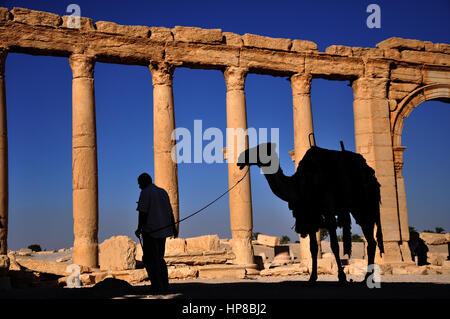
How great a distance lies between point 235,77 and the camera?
21.1m

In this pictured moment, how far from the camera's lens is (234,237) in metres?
20.3

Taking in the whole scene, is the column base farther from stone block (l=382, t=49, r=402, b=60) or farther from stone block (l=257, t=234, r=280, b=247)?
stone block (l=257, t=234, r=280, b=247)

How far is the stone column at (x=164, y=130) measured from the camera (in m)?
19.5

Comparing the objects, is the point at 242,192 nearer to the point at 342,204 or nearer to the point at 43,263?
the point at 43,263

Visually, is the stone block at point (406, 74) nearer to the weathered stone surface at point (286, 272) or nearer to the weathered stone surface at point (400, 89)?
the weathered stone surface at point (400, 89)

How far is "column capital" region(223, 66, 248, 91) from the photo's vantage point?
2106cm

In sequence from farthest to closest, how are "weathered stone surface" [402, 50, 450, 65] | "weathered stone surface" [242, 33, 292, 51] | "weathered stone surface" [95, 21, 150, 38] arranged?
"weathered stone surface" [402, 50, 450, 65] → "weathered stone surface" [242, 33, 292, 51] → "weathered stone surface" [95, 21, 150, 38]

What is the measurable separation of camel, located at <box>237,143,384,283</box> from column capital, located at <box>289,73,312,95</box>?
1150cm

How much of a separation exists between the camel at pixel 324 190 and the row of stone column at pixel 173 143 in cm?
940

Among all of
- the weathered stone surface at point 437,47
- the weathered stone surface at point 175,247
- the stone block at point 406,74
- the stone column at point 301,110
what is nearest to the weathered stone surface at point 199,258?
the weathered stone surface at point 175,247

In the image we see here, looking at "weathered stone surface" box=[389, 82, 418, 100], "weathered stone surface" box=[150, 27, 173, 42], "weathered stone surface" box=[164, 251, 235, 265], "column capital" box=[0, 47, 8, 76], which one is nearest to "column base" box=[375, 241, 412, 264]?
"weathered stone surface" box=[389, 82, 418, 100]

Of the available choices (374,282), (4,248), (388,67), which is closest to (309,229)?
(374,282)

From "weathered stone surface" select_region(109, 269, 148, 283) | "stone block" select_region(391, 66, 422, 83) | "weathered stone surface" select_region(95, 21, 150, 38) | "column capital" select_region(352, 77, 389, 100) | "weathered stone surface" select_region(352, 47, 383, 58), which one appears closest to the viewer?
"weathered stone surface" select_region(109, 269, 148, 283)

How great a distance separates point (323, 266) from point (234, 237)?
3.62 meters
